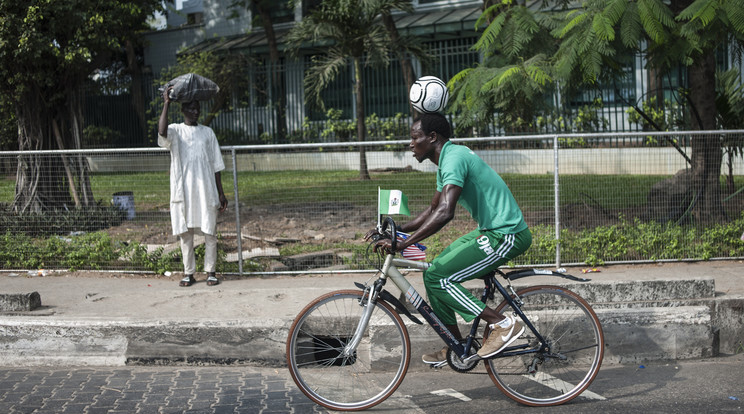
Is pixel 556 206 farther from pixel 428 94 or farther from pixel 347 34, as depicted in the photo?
pixel 347 34

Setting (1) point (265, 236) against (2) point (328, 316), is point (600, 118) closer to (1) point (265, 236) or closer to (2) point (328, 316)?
(1) point (265, 236)

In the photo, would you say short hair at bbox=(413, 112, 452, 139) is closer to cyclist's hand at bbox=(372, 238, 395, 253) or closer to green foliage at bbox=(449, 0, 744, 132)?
cyclist's hand at bbox=(372, 238, 395, 253)

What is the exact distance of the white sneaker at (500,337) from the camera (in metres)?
4.36

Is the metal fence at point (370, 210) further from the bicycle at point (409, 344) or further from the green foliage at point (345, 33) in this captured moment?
the green foliage at point (345, 33)

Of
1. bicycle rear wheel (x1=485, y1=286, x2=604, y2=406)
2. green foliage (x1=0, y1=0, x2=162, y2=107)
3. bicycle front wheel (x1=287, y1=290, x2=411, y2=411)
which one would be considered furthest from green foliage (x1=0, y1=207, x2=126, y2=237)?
bicycle rear wheel (x1=485, y1=286, x2=604, y2=406)

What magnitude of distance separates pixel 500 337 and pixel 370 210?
14.4ft

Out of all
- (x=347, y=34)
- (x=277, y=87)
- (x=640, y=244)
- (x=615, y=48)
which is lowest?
(x=640, y=244)

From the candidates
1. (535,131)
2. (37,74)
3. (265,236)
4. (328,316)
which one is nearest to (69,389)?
(328,316)

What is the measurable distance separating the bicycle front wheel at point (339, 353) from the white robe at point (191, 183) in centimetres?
305

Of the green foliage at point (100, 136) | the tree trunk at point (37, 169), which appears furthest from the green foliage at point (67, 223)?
the green foliage at point (100, 136)

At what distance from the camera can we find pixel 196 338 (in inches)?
222

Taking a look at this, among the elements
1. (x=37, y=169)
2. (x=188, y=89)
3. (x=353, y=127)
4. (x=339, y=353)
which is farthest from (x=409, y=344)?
(x=353, y=127)

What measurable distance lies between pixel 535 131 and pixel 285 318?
10.8 metres

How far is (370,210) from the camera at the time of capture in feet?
28.2
